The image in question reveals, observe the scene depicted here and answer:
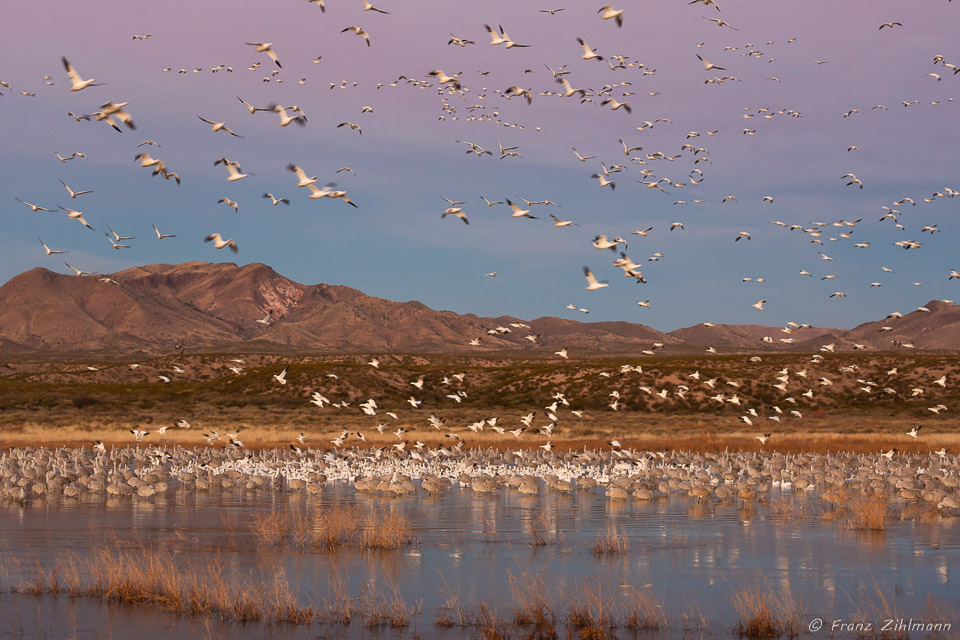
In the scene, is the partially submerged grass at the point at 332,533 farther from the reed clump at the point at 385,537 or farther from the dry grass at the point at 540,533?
the dry grass at the point at 540,533

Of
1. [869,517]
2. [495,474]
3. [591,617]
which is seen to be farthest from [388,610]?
[495,474]

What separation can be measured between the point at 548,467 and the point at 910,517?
1474cm

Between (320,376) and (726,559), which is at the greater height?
(320,376)

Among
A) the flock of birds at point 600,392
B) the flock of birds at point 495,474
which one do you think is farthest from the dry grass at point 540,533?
the flock of birds at point 600,392

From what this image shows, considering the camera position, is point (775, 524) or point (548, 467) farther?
point (548, 467)

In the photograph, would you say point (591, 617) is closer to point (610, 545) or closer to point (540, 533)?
point (610, 545)

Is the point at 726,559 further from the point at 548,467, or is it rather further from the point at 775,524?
the point at 548,467

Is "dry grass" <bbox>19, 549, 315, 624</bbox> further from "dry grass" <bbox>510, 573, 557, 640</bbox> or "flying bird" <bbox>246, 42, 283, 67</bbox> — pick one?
"flying bird" <bbox>246, 42, 283, 67</bbox>

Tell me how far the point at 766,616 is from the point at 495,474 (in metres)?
23.0

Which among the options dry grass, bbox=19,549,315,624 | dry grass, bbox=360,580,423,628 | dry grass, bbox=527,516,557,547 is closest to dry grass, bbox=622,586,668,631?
dry grass, bbox=360,580,423,628

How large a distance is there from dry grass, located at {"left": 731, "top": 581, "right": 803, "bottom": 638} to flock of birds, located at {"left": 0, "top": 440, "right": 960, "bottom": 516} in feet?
43.1

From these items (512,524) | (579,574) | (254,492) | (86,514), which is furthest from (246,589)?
(254,492)

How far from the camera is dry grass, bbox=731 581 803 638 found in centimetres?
1340

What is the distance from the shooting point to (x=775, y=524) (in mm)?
23875
